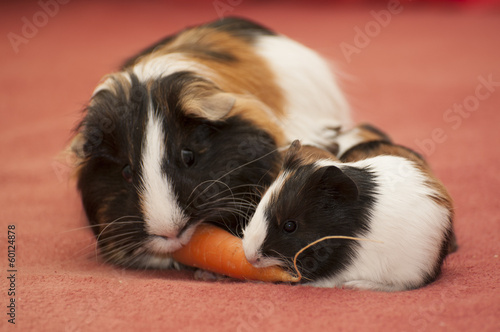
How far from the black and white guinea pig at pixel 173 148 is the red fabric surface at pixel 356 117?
0.19m

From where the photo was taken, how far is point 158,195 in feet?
6.61

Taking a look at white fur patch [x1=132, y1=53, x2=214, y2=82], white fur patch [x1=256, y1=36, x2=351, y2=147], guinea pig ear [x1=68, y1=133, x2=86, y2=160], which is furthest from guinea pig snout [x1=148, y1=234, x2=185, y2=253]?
white fur patch [x1=256, y1=36, x2=351, y2=147]

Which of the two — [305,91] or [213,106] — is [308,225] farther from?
[305,91]

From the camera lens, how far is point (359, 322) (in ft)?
5.46

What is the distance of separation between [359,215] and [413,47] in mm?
4480

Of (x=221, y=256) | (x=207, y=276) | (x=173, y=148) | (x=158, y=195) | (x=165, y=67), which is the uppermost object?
(x=165, y=67)

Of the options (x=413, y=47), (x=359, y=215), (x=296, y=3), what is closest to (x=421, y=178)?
(x=359, y=215)

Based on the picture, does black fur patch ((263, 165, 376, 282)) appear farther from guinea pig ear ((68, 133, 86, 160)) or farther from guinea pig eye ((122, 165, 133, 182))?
guinea pig ear ((68, 133, 86, 160))

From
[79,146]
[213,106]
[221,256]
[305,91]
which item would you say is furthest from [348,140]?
[79,146]

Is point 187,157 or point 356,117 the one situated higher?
point 187,157

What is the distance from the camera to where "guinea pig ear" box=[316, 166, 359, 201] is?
1918 mm

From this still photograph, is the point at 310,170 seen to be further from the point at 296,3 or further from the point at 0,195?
the point at 296,3

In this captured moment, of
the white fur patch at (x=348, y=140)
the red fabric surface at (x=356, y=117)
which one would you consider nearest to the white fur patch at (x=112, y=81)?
the red fabric surface at (x=356, y=117)

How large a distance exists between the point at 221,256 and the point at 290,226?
320 millimetres
